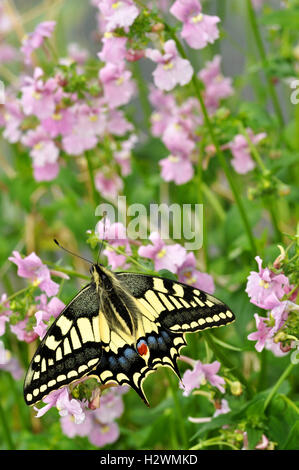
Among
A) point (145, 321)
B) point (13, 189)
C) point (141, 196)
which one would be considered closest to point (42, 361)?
point (145, 321)

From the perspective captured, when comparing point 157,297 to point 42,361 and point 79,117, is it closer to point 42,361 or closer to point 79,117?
point 42,361

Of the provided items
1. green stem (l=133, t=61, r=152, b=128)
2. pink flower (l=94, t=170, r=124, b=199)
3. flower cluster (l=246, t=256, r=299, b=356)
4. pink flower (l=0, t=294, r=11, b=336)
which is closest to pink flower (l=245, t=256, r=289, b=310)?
flower cluster (l=246, t=256, r=299, b=356)

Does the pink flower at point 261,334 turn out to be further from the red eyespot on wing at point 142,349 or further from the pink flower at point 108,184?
the pink flower at point 108,184

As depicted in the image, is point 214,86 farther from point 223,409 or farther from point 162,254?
point 223,409

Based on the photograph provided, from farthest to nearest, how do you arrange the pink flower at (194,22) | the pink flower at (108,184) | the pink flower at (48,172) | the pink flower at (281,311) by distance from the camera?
the pink flower at (108,184) → the pink flower at (48,172) → the pink flower at (194,22) → the pink flower at (281,311)

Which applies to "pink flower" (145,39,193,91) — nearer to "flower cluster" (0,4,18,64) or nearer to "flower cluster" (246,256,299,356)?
"flower cluster" (246,256,299,356)

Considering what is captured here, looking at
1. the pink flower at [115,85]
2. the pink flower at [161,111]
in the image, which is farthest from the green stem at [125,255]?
the pink flower at [161,111]

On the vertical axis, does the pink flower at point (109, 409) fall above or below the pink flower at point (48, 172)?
below
